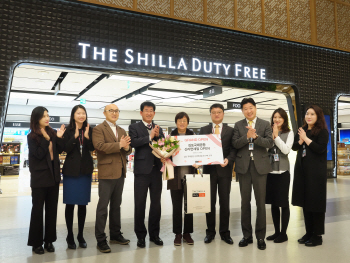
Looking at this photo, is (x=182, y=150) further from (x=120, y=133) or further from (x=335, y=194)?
(x=335, y=194)

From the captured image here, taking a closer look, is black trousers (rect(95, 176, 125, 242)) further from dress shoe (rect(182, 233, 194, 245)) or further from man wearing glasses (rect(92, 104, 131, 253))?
dress shoe (rect(182, 233, 194, 245))

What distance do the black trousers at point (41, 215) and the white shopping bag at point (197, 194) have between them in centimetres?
146

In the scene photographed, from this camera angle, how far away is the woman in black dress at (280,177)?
11.6 ft

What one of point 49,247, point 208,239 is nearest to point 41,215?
point 49,247

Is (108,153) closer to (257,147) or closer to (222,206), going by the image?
(222,206)

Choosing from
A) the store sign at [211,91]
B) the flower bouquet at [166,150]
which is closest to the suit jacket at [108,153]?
the flower bouquet at [166,150]

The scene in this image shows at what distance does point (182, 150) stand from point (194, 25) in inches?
121

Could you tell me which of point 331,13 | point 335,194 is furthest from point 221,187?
point 331,13

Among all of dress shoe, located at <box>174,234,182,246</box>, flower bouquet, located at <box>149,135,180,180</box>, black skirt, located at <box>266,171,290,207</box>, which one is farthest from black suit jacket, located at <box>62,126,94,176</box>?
black skirt, located at <box>266,171,290,207</box>

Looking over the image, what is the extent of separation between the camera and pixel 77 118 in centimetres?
342

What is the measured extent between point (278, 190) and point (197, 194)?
985 millimetres

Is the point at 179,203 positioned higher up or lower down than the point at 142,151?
lower down

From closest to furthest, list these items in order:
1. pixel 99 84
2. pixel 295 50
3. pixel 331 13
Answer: pixel 295 50, pixel 331 13, pixel 99 84

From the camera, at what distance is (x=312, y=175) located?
3.38 meters
